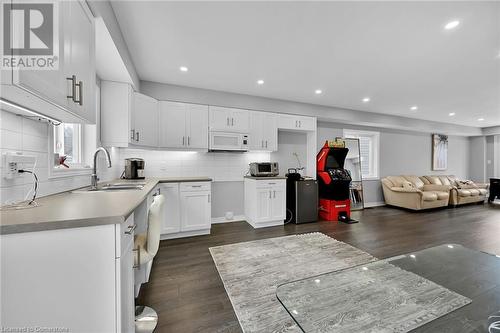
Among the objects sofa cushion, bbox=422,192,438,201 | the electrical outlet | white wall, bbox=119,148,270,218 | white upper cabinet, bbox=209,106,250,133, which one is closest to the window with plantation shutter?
sofa cushion, bbox=422,192,438,201

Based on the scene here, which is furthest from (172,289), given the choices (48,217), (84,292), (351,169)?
(351,169)

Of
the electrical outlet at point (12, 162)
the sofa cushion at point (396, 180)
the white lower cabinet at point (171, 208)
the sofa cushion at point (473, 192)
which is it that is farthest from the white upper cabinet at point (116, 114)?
the sofa cushion at point (473, 192)

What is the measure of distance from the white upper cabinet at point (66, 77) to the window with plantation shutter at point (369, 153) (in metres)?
6.13

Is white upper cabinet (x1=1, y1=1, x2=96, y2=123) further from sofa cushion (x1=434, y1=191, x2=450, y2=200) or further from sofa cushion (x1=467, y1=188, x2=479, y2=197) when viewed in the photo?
sofa cushion (x1=467, y1=188, x2=479, y2=197)

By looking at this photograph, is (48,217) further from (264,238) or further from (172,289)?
(264,238)

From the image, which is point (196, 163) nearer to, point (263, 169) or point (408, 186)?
point (263, 169)

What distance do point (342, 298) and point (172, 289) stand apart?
1.55 metres

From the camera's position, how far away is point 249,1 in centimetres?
179

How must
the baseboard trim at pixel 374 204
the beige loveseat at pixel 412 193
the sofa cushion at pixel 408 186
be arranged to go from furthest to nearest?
the baseboard trim at pixel 374 204
the sofa cushion at pixel 408 186
the beige loveseat at pixel 412 193

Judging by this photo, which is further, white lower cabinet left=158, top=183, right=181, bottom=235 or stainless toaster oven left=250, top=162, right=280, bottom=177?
stainless toaster oven left=250, top=162, right=280, bottom=177

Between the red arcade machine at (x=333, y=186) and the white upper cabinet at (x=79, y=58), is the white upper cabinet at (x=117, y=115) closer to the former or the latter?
the white upper cabinet at (x=79, y=58)

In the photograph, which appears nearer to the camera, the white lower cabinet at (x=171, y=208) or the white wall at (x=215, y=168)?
the white lower cabinet at (x=171, y=208)

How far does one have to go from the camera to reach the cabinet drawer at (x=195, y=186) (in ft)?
10.5

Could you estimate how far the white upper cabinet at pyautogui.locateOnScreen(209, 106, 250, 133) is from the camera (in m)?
3.79
